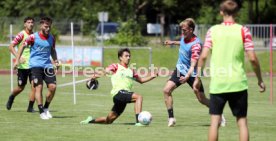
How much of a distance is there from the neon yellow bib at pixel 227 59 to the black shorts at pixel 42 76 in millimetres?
6810

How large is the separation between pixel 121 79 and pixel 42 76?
8.56ft

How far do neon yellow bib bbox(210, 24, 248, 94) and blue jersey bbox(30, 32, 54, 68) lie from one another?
6.96 metres

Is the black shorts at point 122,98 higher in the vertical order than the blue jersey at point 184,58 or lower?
lower

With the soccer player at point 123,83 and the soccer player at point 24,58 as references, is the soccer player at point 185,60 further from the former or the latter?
the soccer player at point 24,58

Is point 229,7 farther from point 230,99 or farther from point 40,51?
point 40,51

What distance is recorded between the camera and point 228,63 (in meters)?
10.8

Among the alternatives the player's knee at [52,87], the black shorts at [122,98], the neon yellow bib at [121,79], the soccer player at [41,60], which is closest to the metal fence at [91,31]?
the soccer player at [41,60]

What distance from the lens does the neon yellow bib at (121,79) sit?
595 inches

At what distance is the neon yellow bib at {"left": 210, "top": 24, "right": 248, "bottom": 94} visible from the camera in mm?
10773

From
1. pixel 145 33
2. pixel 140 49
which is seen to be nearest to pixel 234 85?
pixel 140 49

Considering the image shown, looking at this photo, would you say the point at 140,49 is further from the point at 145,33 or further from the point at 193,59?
the point at 193,59

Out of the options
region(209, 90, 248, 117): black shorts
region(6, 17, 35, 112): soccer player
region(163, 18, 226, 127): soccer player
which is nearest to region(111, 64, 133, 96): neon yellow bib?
region(163, 18, 226, 127): soccer player

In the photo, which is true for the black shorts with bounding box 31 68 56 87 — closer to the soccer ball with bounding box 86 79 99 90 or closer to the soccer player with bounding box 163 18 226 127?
the soccer ball with bounding box 86 79 99 90

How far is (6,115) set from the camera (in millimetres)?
17516
